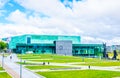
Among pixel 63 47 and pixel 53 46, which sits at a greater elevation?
pixel 53 46

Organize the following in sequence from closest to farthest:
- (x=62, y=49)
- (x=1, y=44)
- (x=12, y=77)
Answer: (x=12, y=77)
(x=62, y=49)
(x=1, y=44)

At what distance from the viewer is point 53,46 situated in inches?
6939

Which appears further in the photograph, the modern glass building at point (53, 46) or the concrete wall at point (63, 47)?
the modern glass building at point (53, 46)

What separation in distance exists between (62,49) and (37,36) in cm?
2972

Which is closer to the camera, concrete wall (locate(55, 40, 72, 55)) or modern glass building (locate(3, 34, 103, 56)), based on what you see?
concrete wall (locate(55, 40, 72, 55))

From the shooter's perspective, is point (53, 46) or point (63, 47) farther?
point (53, 46)

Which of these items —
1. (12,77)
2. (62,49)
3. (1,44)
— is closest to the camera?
(12,77)

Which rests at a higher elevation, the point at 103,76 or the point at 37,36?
the point at 37,36

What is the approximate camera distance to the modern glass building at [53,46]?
565 ft

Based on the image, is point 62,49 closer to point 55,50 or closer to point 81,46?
point 55,50

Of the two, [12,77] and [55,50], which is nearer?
[12,77]

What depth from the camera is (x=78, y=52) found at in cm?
18525

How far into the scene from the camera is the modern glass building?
172 meters

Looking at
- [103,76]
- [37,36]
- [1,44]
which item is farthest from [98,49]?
[103,76]
